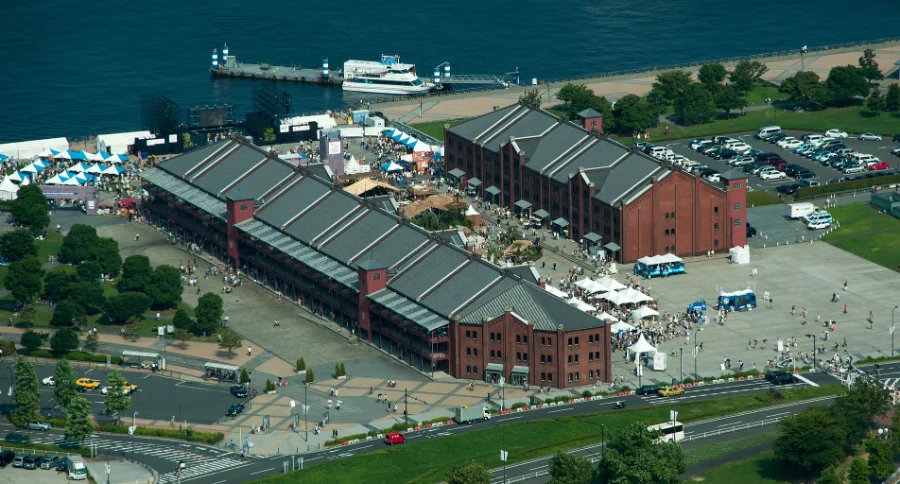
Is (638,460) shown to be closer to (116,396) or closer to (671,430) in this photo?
(671,430)

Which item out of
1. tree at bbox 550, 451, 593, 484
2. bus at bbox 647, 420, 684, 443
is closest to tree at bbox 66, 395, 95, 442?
tree at bbox 550, 451, 593, 484

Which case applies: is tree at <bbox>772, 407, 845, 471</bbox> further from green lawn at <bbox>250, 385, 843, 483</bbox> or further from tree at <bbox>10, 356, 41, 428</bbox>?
tree at <bbox>10, 356, 41, 428</bbox>

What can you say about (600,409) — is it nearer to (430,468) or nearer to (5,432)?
(430,468)

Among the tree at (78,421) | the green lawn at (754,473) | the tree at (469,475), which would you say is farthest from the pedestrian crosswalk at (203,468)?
the green lawn at (754,473)

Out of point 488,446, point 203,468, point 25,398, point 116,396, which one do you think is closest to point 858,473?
point 488,446

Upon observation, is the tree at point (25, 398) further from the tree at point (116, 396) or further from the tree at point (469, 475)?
the tree at point (469, 475)

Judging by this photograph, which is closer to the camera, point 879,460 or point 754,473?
point 879,460
